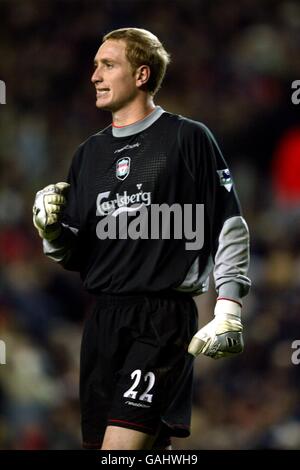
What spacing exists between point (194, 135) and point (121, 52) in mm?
407

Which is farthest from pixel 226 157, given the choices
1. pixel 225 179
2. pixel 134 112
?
pixel 225 179

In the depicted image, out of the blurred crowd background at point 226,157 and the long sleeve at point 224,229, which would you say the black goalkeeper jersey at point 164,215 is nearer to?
the long sleeve at point 224,229

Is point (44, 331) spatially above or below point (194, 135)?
below

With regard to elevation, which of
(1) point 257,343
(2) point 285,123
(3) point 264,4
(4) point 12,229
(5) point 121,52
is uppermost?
(3) point 264,4

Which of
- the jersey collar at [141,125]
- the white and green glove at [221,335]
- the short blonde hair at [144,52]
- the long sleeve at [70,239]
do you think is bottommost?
the white and green glove at [221,335]

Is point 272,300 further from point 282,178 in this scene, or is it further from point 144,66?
point 144,66

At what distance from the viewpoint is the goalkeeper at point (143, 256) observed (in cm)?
309

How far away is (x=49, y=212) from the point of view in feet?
10.6

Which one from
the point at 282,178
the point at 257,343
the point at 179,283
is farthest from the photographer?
the point at 282,178

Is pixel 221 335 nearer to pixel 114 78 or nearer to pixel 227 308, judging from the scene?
pixel 227 308

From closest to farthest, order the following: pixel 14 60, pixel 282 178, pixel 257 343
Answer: pixel 257 343
pixel 282 178
pixel 14 60

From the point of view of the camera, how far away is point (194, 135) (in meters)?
3.23

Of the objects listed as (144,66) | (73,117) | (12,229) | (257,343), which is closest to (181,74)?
(73,117)

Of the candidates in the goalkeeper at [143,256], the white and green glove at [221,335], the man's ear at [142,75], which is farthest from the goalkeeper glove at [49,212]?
the white and green glove at [221,335]
